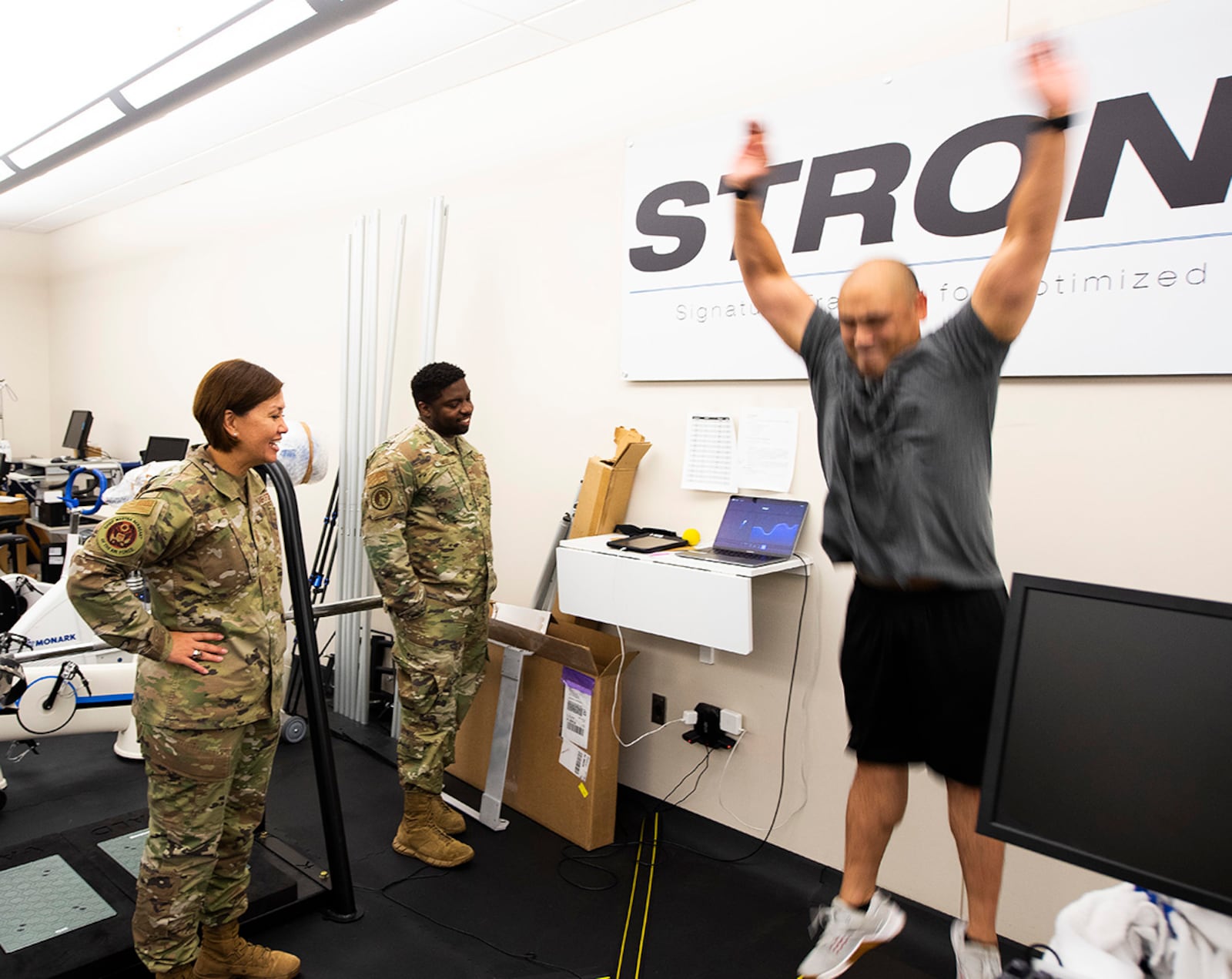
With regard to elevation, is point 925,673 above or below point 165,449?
above

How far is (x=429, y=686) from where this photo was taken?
2951mm

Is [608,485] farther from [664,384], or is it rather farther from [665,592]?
[665,592]

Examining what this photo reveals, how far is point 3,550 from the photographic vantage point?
6.18 meters

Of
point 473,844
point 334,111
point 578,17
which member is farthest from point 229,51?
point 473,844

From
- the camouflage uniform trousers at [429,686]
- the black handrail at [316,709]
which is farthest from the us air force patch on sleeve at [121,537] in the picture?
the camouflage uniform trousers at [429,686]

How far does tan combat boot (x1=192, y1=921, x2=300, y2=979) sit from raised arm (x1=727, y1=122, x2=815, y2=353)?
2010 mm

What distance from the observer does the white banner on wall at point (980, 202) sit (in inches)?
82.0

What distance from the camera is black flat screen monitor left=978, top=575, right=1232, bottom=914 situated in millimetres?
888

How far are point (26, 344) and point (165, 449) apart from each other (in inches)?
122

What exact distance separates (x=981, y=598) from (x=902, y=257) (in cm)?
135

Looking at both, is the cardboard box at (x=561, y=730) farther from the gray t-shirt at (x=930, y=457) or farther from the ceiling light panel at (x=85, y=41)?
the ceiling light panel at (x=85, y=41)

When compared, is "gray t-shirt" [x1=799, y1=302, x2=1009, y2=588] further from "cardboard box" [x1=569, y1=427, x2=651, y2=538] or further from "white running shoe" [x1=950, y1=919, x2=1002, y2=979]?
"cardboard box" [x1=569, y1=427, x2=651, y2=538]

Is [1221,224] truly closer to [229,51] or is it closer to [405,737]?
[405,737]


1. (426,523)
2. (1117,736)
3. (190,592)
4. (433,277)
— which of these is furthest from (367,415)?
(1117,736)
